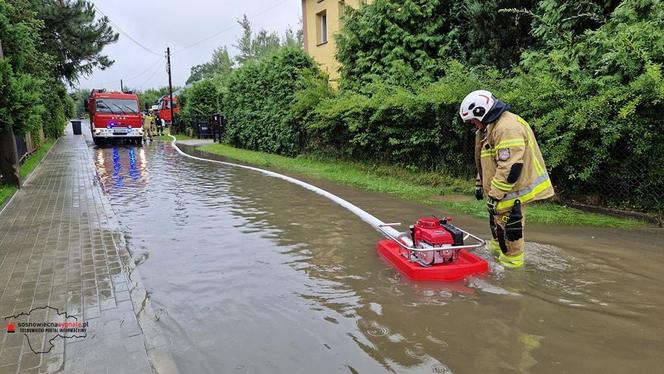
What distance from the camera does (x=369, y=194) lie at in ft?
34.3

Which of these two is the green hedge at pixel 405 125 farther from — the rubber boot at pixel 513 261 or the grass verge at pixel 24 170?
the grass verge at pixel 24 170

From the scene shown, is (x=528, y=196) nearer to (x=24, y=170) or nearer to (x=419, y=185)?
(x=419, y=185)

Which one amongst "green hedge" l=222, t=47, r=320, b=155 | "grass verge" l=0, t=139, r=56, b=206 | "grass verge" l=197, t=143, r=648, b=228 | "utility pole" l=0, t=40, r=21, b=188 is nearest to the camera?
"grass verge" l=197, t=143, r=648, b=228

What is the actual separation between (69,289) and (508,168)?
4551 mm

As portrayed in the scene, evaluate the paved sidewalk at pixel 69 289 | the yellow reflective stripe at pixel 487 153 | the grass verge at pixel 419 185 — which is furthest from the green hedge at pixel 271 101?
the yellow reflective stripe at pixel 487 153

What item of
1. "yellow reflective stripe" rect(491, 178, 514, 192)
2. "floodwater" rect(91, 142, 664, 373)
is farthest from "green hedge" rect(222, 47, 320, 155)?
"yellow reflective stripe" rect(491, 178, 514, 192)

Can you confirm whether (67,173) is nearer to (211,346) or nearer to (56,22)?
(211,346)

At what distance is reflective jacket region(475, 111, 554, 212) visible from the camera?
477 centimetres

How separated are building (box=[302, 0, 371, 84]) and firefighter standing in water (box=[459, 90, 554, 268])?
19.7m

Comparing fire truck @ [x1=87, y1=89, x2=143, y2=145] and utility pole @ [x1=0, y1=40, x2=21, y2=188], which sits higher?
fire truck @ [x1=87, y1=89, x2=143, y2=145]

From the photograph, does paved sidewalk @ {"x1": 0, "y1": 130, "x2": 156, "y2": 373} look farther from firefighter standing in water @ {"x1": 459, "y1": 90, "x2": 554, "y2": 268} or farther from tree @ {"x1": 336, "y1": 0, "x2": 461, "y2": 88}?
tree @ {"x1": 336, "y1": 0, "x2": 461, "y2": 88}

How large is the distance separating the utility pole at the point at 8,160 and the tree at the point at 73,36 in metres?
15.7

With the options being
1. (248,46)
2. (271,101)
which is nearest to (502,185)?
(271,101)

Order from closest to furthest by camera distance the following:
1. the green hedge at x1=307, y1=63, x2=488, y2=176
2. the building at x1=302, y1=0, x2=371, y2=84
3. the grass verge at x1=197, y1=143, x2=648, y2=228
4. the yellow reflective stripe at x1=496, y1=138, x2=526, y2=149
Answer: the yellow reflective stripe at x1=496, y1=138, x2=526, y2=149, the grass verge at x1=197, y1=143, x2=648, y2=228, the green hedge at x1=307, y1=63, x2=488, y2=176, the building at x1=302, y1=0, x2=371, y2=84
